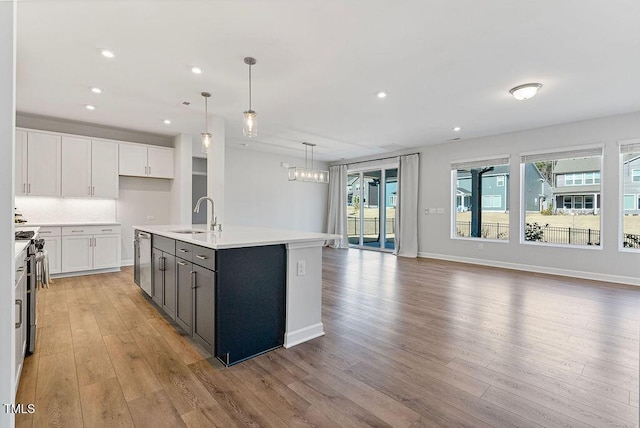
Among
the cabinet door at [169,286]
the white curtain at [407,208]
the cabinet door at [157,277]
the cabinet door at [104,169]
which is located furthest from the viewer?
the white curtain at [407,208]

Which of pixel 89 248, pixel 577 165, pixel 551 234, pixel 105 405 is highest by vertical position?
pixel 577 165

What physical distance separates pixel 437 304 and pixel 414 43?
9.74 ft

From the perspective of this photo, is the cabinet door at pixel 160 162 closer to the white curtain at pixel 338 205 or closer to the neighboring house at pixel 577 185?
the white curtain at pixel 338 205

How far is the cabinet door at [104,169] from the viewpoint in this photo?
551 centimetres

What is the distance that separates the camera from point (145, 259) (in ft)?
12.6

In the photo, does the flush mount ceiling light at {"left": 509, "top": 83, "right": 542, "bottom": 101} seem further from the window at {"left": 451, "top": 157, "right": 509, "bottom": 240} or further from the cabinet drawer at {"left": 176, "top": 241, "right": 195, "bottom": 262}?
the cabinet drawer at {"left": 176, "top": 241, "right": 195, "bottom": 262}

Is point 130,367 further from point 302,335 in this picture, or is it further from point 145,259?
point 145,259

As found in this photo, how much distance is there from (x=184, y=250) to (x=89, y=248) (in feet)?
12.4

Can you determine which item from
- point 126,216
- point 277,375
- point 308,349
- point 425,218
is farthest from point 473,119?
point 126,216

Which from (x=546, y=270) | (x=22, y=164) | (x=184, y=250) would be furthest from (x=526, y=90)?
(x=22, y=164)

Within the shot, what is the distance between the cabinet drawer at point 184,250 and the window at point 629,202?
669cm

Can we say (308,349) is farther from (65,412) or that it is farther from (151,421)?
(65,412)

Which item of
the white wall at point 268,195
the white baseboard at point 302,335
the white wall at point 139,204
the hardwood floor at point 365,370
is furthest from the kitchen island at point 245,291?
the white wall at point 268,195

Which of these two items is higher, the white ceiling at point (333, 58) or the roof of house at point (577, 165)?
the white ceiling at point (333, 58)
